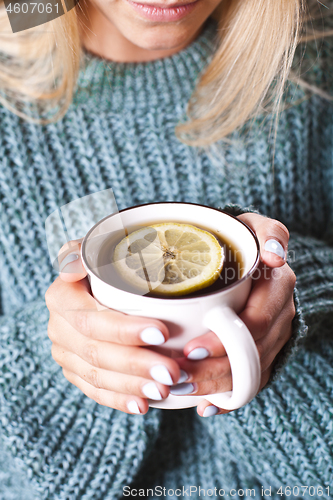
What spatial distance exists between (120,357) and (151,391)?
5 cm

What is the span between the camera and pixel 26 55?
0.85m

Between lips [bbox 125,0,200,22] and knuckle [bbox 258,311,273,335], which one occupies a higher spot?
lips [bbox 125,0,200,22]

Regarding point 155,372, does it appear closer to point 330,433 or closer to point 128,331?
point 128,331

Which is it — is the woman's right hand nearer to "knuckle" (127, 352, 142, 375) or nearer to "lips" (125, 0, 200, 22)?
"knuckle" (127, 352, 142, 375)

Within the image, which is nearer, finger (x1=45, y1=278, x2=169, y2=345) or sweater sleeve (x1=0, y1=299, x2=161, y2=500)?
finger (x1=45, y1=278, x2=169, y2=345)

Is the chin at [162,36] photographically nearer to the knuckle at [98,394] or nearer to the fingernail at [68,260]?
the fingernail at [68,260]

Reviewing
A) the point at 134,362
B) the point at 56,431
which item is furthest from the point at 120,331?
the point at 56,431

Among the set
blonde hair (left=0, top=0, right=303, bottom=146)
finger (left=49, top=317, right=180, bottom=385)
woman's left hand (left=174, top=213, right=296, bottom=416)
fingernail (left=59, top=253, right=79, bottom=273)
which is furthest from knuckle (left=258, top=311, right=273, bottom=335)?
blonde hair (left=0, top=0, right=303, bottom=146)

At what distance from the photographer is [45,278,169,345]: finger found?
1.22 feet

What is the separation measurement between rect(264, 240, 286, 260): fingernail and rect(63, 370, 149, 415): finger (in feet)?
0.71

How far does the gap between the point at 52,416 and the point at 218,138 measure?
1.97ft

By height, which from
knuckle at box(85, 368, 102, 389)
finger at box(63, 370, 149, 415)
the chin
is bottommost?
finger at box(63, 370, 149, 415)

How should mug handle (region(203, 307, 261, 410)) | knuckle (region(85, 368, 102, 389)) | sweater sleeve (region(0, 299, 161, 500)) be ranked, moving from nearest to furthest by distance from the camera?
mug handle (region(203, 307, 261, 410))
knuckle (region(85, 368, 102, 389))
sweater sleeve (region(0, 299, 161, 500))

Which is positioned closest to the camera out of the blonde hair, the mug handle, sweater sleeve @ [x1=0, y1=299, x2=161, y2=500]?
the mug handle
